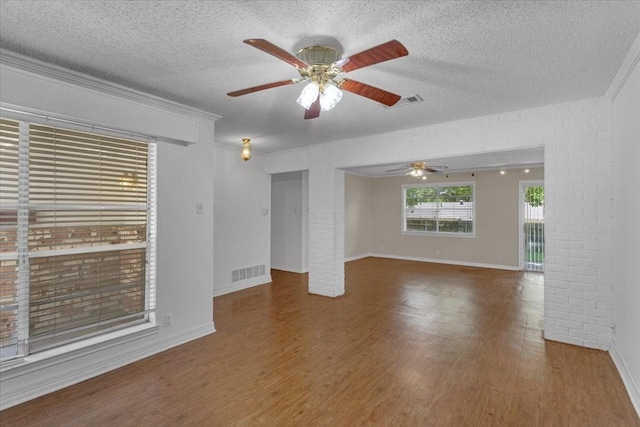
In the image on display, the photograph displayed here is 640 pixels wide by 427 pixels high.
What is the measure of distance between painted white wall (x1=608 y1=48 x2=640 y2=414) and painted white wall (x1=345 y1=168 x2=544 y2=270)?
4561mm

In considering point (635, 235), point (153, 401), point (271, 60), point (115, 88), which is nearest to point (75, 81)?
point (115, 88)

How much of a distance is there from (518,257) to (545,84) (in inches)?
214

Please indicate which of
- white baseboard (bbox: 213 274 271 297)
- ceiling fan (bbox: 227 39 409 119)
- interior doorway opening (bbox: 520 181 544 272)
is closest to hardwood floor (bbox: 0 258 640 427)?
white baseboard (bbox: 213 274 271 297)

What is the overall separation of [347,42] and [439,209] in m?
7.07

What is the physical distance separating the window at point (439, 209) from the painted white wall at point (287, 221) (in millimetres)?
3351

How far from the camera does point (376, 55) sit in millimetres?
1732

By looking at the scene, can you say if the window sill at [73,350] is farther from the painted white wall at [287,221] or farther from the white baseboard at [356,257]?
the white baseboard at [356,257]

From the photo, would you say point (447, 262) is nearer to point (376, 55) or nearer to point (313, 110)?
point (313, 110)

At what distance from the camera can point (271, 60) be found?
2340mm

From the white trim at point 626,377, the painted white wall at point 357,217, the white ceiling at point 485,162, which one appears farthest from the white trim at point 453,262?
the white trim at point 626,377

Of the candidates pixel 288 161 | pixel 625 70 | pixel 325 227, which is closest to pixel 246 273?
pixel 325 227

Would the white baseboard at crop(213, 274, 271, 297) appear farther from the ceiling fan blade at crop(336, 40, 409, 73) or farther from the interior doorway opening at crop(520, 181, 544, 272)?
the interior doorway opening at crop(520, 181, 544, 272)

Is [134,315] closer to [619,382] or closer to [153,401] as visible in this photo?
[153,401]

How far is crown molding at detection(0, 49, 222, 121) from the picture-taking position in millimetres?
2225
